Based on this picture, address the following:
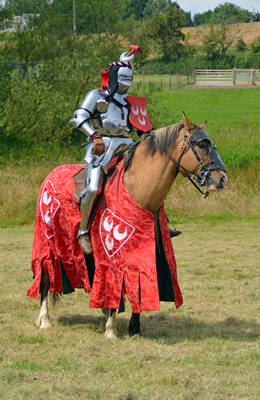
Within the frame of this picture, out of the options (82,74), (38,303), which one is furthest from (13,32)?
(38,303)

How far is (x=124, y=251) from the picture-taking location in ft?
18.7

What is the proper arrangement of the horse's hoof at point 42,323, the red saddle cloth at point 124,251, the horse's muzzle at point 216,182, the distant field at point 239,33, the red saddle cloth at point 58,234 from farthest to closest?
1. the distant field at point 239,33
2. the horse's hoof at point 42,323
3. the red saddle cloth at point 58,234
4. the red saddle cloth at point 124,251
5. the horse's muzzle at point 216,182

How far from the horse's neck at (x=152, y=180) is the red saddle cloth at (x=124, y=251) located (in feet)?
0.22

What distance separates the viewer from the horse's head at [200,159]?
5441 millimetres

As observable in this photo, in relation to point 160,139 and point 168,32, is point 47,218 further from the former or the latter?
point 168,32

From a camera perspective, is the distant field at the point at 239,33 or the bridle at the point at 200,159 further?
the distant field at the point at 239,33

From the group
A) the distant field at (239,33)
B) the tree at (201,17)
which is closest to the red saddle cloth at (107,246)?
the distant field at (239,33)

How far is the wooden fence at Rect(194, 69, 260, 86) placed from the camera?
48531mm

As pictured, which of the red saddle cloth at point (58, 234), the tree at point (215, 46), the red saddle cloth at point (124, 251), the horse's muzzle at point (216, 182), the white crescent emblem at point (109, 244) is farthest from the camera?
the tree at point (215, 46)

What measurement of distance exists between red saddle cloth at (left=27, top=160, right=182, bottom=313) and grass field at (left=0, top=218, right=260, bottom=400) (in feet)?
1.26

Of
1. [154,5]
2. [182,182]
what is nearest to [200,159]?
[182,182]

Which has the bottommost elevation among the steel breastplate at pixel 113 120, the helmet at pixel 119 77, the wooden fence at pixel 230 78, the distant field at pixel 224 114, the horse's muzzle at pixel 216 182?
the wooden fence at pixel 230 78

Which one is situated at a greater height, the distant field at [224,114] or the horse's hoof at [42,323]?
the horse's hoof at [42,323]

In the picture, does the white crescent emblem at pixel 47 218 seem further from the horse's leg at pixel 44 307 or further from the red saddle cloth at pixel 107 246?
the horse's leg at pixel 44 307
